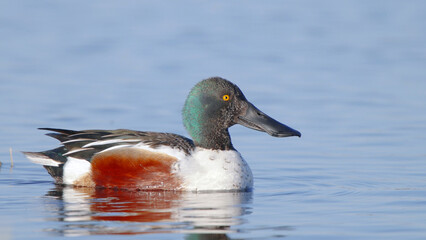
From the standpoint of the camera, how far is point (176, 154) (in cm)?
898

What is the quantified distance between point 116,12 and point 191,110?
13.2m

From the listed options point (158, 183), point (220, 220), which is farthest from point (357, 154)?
point (220, 220)

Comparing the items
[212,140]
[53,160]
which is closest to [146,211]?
[212,140]

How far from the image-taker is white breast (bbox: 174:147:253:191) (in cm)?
896

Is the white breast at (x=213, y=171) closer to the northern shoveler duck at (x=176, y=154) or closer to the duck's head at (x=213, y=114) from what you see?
the northern shoveler duck at (x=176, y=154)

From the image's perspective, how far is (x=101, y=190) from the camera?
9.15 metres

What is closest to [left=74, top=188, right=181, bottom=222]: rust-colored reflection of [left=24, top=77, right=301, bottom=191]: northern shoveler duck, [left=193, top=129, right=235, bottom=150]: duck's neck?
[left=24, top=77, right=301, bottom=191]: northern shoveler duck

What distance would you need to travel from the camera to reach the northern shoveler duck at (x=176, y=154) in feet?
29.5

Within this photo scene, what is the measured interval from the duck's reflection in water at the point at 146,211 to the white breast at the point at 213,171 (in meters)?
0.10

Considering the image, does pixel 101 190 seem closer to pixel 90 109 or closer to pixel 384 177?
pixel 384 177

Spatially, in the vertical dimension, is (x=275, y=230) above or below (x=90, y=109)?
below

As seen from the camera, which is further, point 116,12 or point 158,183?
point 116,12

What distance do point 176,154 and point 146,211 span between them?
1145 mm

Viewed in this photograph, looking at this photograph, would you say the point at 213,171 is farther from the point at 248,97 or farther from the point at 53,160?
the point at 248,97
